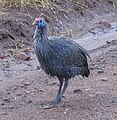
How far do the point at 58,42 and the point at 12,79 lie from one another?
5.82ft

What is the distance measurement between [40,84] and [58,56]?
1306 mm

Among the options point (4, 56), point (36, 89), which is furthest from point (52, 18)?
point (36, 89)

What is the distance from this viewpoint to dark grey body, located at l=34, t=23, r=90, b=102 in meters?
6.13

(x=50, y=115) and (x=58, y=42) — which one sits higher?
(x=58, y=42)

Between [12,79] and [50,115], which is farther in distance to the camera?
[12,79]

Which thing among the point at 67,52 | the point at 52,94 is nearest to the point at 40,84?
the point at 52,94

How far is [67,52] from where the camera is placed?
20.5 feet

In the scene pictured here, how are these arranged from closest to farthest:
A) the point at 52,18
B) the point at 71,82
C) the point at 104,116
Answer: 1. the point at 104,116
2. the point at 71,82
3. the point at 52,18

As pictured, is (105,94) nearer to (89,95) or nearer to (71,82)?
(89,95)

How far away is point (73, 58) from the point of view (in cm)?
632

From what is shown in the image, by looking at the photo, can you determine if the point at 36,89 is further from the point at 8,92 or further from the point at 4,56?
the point at 4,56

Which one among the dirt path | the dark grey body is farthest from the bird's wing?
the dirt path

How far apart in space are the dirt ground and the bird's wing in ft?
1.67

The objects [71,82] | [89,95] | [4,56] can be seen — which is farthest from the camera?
[4,56]
